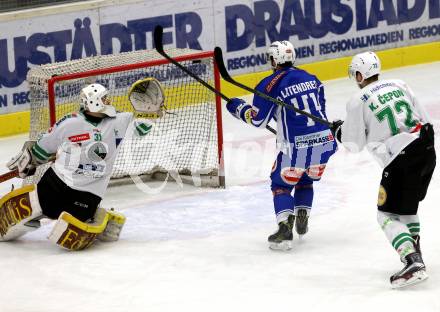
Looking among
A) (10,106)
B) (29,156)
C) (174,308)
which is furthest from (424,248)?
(10,106)

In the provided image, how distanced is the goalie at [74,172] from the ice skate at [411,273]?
1.81 m

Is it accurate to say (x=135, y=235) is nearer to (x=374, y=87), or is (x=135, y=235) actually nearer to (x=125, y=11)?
(x=374, y=87)

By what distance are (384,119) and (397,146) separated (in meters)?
0.15

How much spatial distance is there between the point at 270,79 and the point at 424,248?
1.27 m

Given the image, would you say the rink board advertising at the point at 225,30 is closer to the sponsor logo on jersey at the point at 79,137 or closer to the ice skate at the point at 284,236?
the sponsor logo on jersey at the point at 79,137

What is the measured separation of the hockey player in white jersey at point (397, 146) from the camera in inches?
232

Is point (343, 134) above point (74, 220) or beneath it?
above

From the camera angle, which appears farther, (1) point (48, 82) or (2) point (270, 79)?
(1) point (48, 82)

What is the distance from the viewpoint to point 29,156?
6828 mm

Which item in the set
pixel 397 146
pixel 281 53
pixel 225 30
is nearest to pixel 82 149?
pixel 281 53

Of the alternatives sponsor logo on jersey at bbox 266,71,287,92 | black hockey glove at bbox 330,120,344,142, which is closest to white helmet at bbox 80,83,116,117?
sponsor logo on jersey at bbox 266,71,287,92

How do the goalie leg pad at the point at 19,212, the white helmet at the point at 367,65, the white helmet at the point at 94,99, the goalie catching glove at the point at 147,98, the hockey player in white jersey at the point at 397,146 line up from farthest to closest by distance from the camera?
A: the goalie catching glove at the point at 147,98 → the goalie leg pad at the point at 19,212 → the white helmet at the point at 94,99 → the white helmet at the point at 367,65 → the hockey player in white jersey at the point at 397,146

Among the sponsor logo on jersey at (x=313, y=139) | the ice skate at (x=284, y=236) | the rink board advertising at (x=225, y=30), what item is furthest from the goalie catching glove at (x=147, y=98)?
the rink board advertising at (x=225, y=30)

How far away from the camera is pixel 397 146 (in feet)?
19.3
